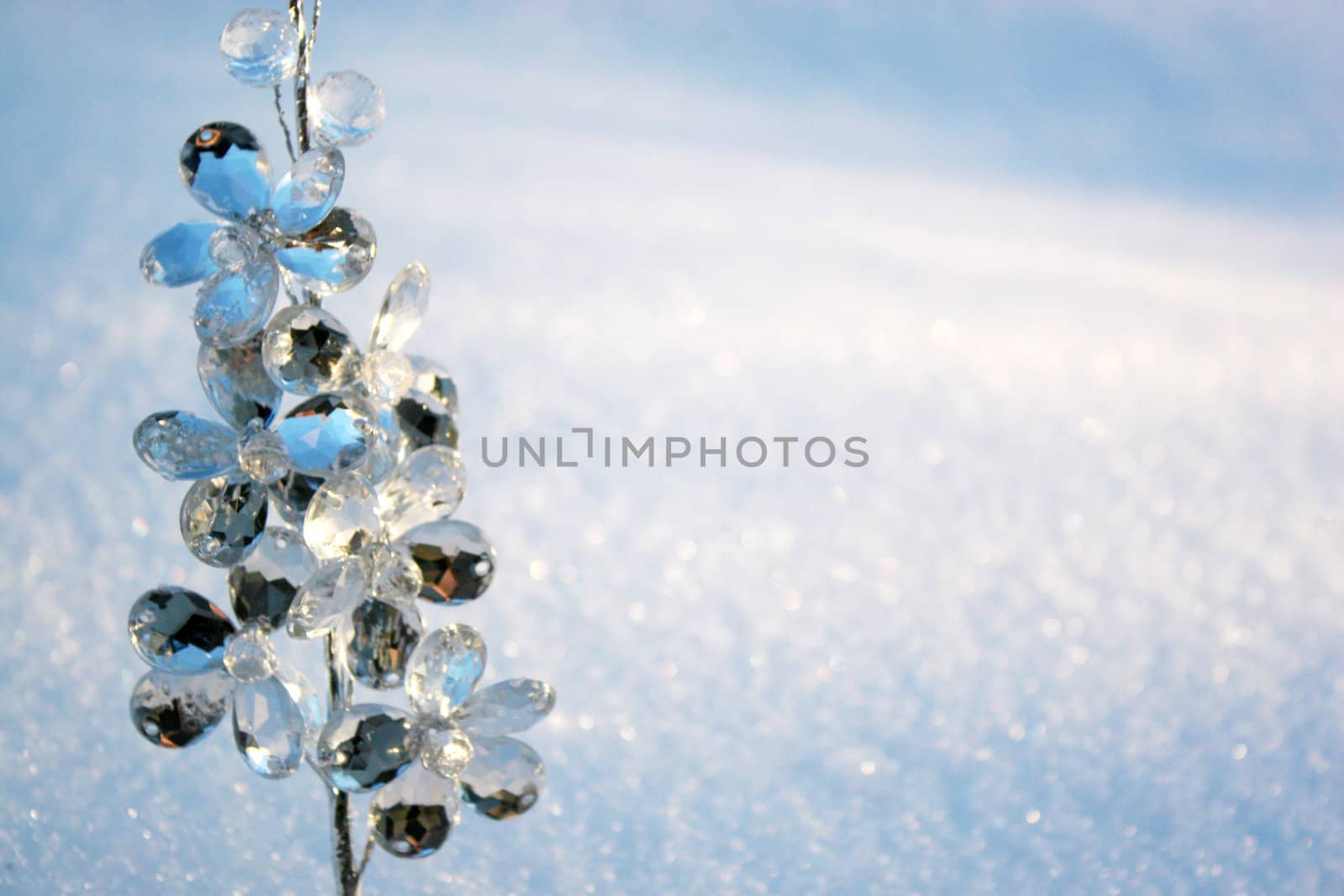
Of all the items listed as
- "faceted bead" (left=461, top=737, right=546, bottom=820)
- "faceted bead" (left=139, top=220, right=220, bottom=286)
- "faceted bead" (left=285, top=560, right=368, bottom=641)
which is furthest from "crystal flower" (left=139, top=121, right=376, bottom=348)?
"faceted bead" (left=461, top=737, right=546, bottom=820)

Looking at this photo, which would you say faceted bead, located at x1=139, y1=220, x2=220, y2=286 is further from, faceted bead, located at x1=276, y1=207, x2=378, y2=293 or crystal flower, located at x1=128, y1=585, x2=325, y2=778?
crystal flower, located at x1=128, y1=585, x2=325, y2=778

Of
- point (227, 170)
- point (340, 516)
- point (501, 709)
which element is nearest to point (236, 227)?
point (227, 170)

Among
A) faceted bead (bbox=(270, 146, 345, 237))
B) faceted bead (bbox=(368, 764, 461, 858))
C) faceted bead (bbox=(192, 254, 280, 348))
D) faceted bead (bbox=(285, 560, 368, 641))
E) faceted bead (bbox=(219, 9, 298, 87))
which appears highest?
faceted bead (bbox=(219, 9, 298, 87))

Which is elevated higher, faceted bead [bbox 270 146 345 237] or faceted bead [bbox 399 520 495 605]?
faceted bead [bbox 270 146 345 237]

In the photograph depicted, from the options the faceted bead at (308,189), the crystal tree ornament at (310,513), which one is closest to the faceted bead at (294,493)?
the crystal tree ornament at (310,513)

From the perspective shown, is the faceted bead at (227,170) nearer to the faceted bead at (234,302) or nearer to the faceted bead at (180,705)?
the faceted bead at (234,302)

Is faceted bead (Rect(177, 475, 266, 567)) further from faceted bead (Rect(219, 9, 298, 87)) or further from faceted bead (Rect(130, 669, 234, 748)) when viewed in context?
faceted bead (Rect(219, 9, 298, 87))
